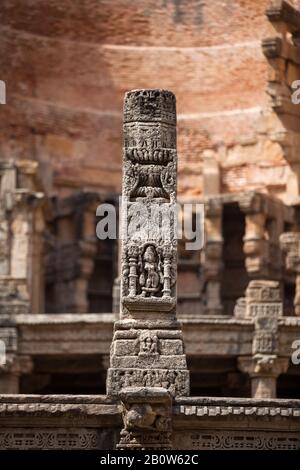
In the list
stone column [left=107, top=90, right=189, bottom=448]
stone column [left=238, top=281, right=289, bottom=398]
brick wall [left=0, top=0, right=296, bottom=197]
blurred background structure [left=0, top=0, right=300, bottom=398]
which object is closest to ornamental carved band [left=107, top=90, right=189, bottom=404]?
stone column [left=107, top=90, right=189, bottom=448]

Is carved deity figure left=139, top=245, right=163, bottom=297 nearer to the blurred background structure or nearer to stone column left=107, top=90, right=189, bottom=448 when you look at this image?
stone column left=107, top=90, right=189, bottom=448

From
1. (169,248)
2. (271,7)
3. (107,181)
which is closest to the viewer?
(169,248)

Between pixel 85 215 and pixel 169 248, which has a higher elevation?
pixel 85 215

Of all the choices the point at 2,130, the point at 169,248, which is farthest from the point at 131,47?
the point at 169,248

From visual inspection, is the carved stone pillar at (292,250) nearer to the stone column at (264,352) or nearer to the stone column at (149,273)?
the stone column at (264,352)

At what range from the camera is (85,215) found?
3456 cm

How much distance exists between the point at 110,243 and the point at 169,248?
1639cm

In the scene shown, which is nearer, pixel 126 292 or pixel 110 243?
pixel 126 292

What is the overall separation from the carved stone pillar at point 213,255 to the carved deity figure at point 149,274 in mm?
13999

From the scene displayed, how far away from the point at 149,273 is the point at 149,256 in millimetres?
192

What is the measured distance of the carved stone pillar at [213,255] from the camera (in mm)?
33341

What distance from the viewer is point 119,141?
1490 inches

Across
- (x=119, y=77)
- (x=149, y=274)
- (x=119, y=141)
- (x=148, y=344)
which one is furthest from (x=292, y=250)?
(x=148, y=344)
